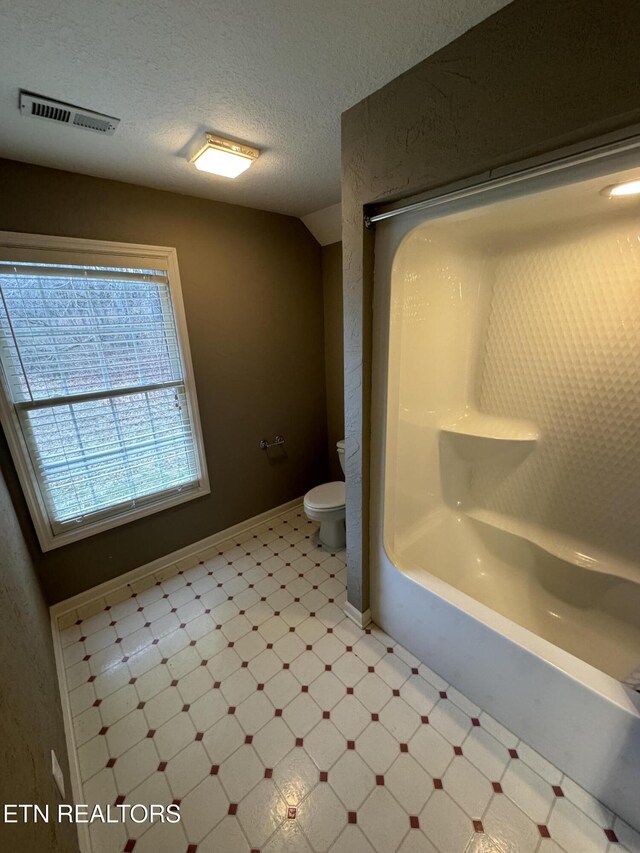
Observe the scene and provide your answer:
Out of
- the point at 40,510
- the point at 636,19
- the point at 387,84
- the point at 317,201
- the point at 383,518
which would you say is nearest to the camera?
the point at 636,19

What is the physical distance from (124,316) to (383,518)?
5.87 ft

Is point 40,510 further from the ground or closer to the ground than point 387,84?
closer to the ground

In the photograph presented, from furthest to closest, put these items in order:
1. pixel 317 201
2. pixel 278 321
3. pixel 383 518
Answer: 1. pixel 278 321
2. pixel 317 201
3. pixel 383 518

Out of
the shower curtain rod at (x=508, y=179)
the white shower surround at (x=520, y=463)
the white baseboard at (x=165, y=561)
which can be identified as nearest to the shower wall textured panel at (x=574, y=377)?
the white shower surround at (x=520, y=463)

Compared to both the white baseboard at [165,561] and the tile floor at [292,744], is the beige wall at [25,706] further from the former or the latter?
the white baseboard at [165,561]

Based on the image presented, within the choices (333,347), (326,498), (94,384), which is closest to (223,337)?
(94,384)

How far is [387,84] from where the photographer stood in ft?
3.57

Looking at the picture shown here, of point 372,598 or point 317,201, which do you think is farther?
point 317,201

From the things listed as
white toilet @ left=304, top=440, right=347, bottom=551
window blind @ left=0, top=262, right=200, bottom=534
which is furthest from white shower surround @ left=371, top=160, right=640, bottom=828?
window blind @ left=0, top=262, right=200, bottom=534

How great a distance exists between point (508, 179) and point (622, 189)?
0.48m

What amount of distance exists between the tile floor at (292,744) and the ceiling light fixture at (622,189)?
2.00 metres

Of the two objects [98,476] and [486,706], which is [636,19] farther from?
[98,476]

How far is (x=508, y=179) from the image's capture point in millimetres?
931

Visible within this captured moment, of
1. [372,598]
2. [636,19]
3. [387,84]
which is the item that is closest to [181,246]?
[387,84]
